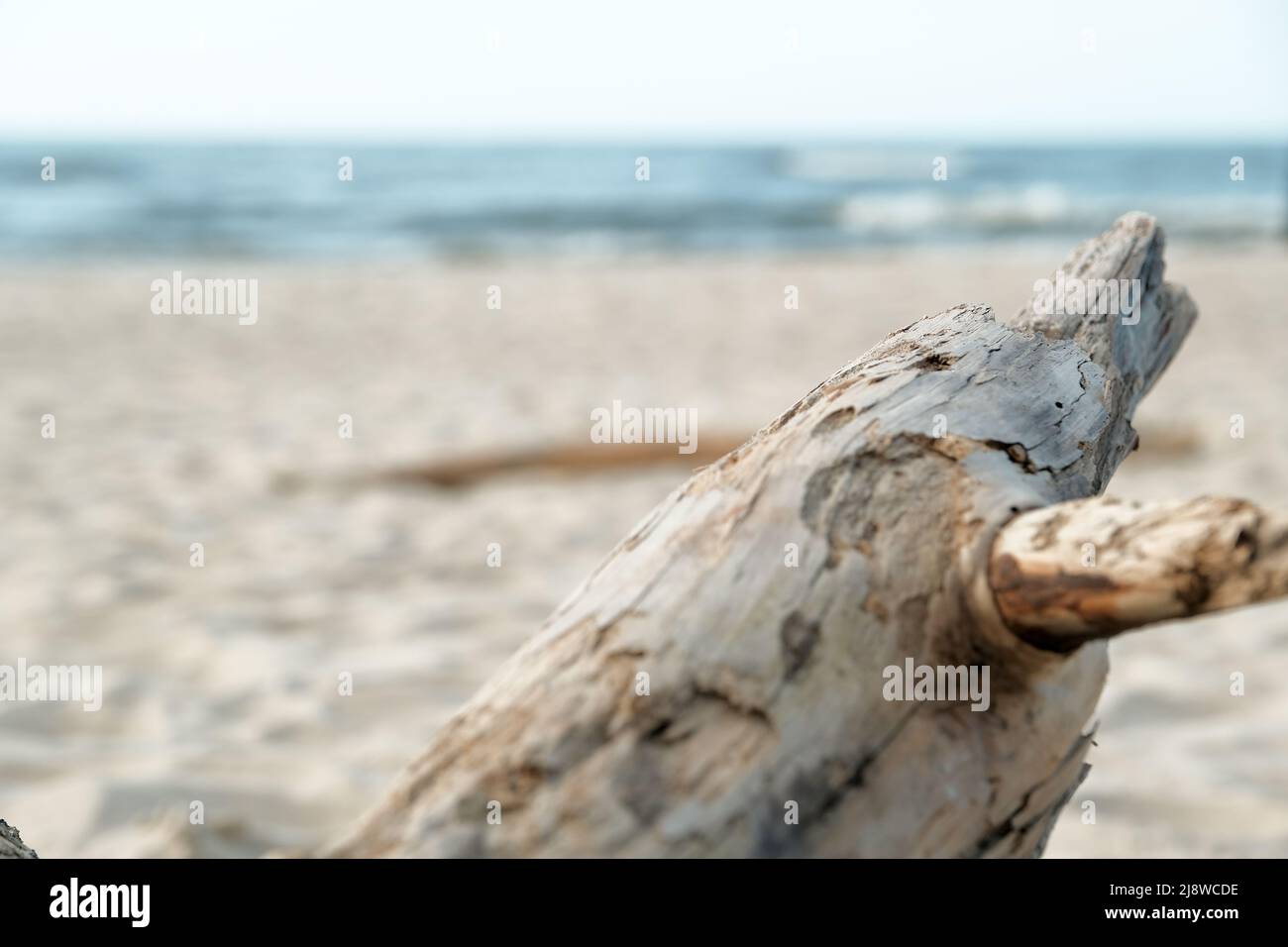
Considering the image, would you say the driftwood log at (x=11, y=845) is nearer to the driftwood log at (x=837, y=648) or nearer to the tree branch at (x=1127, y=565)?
the driftwood log at (x=837, y=648)

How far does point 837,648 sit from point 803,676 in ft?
0.16

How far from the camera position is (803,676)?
3.88 ft

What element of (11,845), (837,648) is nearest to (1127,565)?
(837,648)

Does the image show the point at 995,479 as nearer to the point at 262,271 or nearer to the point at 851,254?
the point at 262,271

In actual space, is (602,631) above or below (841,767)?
above

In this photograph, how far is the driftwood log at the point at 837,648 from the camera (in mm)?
1120

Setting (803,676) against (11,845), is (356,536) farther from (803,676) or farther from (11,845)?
(803,676)

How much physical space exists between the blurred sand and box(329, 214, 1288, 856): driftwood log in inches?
47.6

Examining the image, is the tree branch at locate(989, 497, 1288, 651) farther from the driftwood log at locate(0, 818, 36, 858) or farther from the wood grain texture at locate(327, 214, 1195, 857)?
the driftwood log at locate(0, 818, 36, 858)

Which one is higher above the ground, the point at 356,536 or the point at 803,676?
the point at 803,676

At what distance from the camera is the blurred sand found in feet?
8.13
